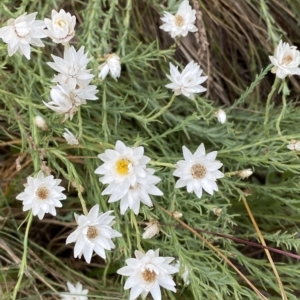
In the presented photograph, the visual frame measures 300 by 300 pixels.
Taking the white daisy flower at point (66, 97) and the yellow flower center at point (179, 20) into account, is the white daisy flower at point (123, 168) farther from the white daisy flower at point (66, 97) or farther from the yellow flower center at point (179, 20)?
the yellow flower center at point (179, 20)

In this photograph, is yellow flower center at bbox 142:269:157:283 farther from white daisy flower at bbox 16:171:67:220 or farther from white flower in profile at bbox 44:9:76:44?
white flower in profile at bbox 44:9:76:44

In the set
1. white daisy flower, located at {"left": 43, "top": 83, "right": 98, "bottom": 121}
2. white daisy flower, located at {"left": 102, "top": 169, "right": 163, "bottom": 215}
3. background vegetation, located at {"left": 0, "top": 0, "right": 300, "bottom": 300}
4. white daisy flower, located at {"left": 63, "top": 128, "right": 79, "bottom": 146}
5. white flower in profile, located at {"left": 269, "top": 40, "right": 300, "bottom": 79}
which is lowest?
background vegetation, located at {"left": 0, "top": 0, "right": 300, "bottom": 300}

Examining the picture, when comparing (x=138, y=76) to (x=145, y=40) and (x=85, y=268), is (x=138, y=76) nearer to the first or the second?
(x=145, y=40)

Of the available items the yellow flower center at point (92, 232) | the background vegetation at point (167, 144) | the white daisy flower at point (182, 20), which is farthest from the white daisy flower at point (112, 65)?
the yellow flower center at point (92, 232)

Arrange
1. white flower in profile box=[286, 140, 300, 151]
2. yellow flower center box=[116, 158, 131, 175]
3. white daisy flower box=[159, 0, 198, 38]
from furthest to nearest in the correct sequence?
white daisy flower box=[159, 0, 198, 38] → white flower in profile box=[286, 140, 300, 151] → yellow flower center box=[116, 158, 131, 175]

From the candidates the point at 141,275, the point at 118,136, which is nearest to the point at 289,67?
the point at 118,136

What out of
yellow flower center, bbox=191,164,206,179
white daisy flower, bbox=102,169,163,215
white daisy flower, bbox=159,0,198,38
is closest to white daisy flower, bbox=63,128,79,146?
white daisy flower, bbox=102,169,163,215

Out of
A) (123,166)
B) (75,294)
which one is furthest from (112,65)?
(75,294)
